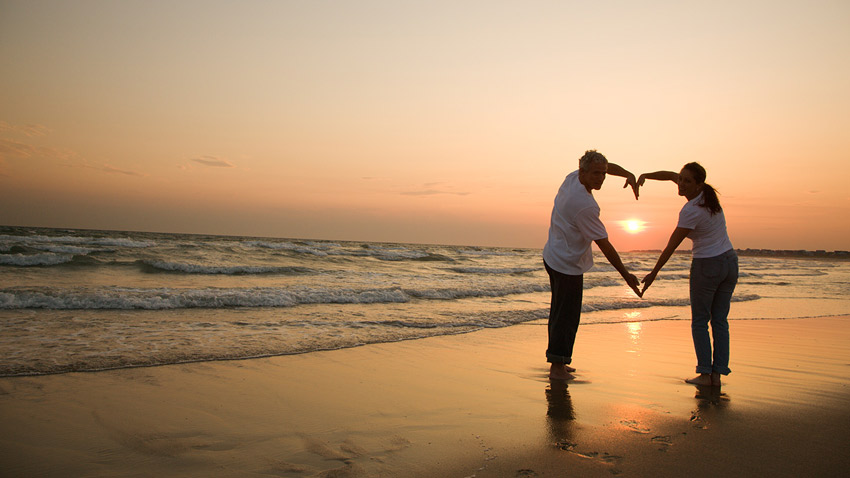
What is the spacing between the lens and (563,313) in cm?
429

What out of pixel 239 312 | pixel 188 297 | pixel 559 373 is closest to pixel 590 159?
pixel 559 373

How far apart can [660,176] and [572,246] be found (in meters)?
1.11

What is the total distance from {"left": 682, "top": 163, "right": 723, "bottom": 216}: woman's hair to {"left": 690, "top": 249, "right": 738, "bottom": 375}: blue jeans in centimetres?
38

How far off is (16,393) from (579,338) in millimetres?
5946

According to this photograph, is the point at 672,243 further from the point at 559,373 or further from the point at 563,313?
the point at 559,373

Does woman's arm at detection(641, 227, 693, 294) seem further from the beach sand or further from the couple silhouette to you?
the beach sand

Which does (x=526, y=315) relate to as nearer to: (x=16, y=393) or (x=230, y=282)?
(x=16, y=393)

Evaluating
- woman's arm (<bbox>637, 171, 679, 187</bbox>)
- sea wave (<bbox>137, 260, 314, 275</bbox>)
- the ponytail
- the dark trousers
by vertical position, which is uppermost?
A: woman's arm (<bbox>637, 171, 679, 187</bbox>)

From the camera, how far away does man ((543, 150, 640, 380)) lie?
3947mm

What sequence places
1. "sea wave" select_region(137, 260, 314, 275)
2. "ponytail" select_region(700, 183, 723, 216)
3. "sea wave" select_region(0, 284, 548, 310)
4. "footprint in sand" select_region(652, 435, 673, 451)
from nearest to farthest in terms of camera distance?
"footprint in sand" select_region(652, 435, 673, 451)
"ponytail" select_region(700, 183, 723, 216)
"sea wave" select_region(0, 284, 548, 310)
"sea wave" select_region(137, 260, 314, 275)

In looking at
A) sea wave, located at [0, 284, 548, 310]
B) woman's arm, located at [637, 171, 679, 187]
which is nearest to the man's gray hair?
woman's arm, located at [637, 171, 679, 187]

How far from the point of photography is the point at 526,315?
29.4ft

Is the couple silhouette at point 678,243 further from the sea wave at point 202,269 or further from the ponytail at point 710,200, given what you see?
the sea wave at point 202,269

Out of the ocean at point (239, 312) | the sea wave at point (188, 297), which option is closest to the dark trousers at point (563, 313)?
the ocean at point (239, 312)
